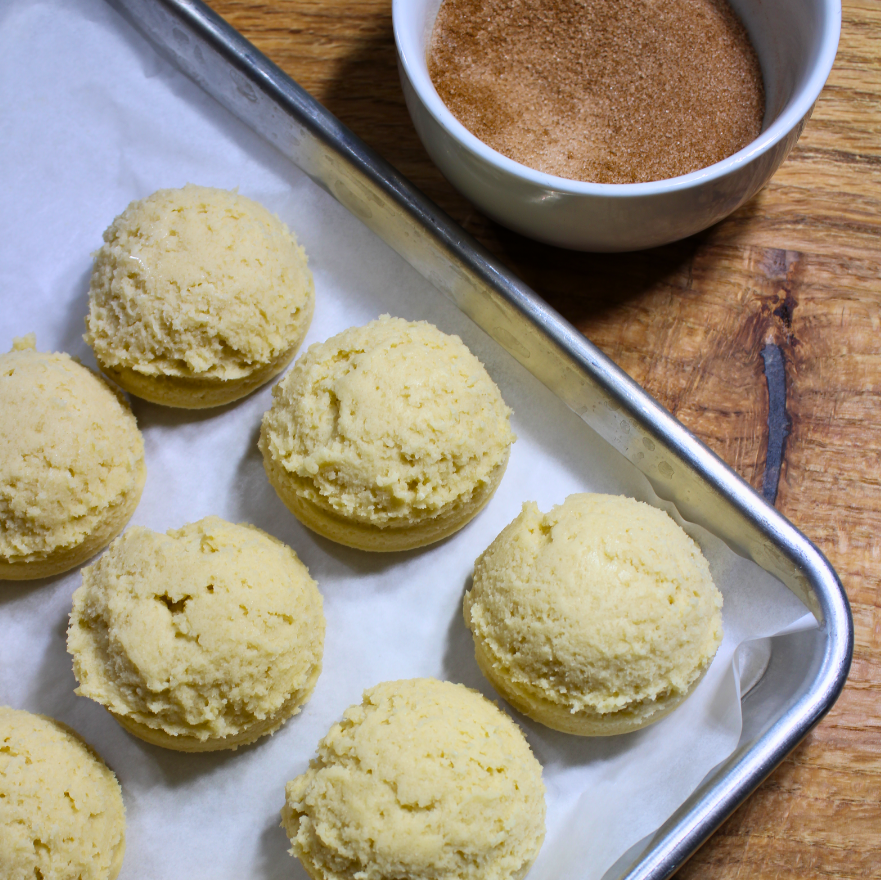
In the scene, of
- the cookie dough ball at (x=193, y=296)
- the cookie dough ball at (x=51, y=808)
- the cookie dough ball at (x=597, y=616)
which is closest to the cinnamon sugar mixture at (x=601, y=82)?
the cookie dough ball at (x=193, y=296)

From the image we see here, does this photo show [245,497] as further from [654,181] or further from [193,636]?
[654,181]

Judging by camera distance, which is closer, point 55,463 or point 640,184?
point 640,184

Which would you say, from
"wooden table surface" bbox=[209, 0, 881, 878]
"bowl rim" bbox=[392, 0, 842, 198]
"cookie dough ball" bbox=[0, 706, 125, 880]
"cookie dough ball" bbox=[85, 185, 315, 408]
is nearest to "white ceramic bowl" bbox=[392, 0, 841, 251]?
"bowl rim" bbox=[392, 0, 842, 198]

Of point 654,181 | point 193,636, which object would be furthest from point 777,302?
point 193,636

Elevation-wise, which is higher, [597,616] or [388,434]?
[388,434]

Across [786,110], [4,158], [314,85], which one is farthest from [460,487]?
[4,158]

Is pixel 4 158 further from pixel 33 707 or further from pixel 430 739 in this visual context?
pixel 430 739

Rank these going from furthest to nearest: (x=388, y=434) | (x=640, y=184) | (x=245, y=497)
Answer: (x=245, y=497) < (x=388, y=434) < (x=640, y=184)

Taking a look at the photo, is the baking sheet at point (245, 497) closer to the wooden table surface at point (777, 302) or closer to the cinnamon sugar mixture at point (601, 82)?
the wooden table surface at point (777, 302)
